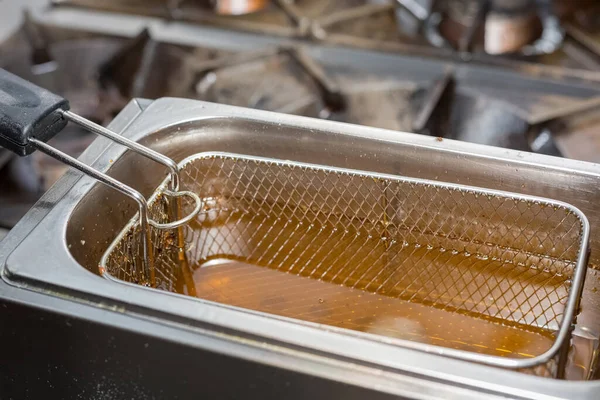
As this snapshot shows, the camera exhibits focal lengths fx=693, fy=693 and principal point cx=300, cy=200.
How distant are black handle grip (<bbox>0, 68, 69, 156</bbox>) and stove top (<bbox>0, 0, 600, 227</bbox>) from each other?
2.04ft

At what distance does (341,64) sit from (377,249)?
882mm

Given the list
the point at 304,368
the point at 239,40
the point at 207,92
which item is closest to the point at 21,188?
the point at 207,92

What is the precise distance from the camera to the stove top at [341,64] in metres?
1.63

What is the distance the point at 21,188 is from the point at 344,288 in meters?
0.94

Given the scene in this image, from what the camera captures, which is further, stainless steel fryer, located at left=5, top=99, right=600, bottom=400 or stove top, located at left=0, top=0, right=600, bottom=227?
stove top, located at left=0, top=0, right=600, bottom=227

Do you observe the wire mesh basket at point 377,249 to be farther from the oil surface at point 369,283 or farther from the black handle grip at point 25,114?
the black handle grip at point 25,114

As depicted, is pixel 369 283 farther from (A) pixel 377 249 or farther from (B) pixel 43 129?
(B) pixel 43 129

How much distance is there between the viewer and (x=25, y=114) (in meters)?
0.90

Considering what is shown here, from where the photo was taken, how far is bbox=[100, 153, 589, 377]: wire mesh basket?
0.97 metres

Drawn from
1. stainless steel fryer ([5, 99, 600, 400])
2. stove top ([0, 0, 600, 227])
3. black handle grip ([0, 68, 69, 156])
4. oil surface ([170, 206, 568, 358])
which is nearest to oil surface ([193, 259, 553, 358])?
oil surface ([170, 206, 568, 358])

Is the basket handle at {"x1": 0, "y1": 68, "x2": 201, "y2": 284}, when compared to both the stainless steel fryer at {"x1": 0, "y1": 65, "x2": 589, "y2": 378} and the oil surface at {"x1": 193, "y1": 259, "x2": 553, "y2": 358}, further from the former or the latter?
the oil surface at {"x1": 193, "y1": 259, "x2": 553, "y2": 358}

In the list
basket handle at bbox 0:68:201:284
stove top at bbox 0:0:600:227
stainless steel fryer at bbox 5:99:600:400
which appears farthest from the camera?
stove top at bbox 0:0:600:227

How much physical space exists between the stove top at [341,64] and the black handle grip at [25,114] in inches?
24.5

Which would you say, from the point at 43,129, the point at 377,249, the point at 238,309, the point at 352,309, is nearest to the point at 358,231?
the point at 377,249
